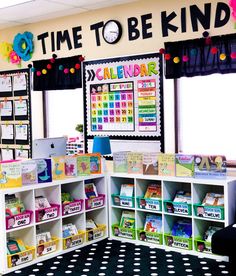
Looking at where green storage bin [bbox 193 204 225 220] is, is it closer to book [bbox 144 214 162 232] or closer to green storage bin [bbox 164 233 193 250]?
green storage bin [bbox 164 233 193 250]

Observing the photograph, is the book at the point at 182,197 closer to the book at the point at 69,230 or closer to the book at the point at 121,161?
the book at the point at 121,161

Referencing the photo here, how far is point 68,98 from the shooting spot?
23.0 ft

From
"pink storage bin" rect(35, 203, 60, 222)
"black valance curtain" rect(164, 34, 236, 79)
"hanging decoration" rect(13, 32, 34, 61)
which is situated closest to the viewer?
"pink storage bin" rect(35, 203, 60, 222)

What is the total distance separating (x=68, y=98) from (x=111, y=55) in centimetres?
118

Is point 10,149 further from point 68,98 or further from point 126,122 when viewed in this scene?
point 126,122

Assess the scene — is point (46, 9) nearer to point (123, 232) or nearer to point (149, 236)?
point (123, 232)

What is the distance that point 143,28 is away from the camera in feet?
19.1

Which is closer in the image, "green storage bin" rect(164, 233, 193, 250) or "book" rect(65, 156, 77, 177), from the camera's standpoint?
"green storage bin" rect(164, 233, 193, 250)

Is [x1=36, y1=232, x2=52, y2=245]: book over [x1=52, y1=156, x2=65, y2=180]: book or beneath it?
beneath

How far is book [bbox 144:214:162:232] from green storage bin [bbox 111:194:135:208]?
0.25 metres

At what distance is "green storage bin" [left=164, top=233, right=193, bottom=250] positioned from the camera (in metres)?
4.95

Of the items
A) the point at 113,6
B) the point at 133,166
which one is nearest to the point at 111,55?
the point at 113,6

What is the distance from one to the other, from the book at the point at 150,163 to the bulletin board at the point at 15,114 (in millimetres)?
2533

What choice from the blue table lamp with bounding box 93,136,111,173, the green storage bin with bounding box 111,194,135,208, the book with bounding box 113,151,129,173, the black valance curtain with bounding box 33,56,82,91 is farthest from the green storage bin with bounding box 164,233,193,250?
the black valance curtain with bounding box 33,56,82,91
